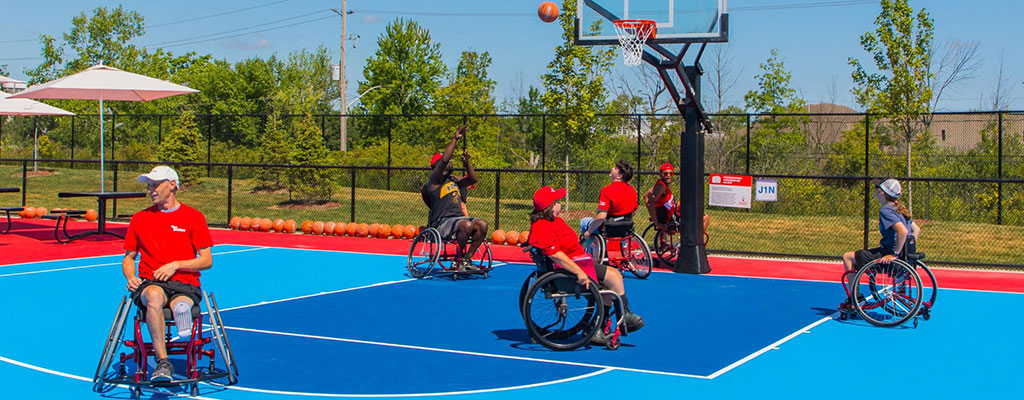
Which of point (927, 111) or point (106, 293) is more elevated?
point (927, 111)

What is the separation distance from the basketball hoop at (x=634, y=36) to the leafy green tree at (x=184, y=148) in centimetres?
2027

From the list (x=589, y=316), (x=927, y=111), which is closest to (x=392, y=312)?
(x=589, y=316)

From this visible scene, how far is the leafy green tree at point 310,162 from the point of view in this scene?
A: 26219mm

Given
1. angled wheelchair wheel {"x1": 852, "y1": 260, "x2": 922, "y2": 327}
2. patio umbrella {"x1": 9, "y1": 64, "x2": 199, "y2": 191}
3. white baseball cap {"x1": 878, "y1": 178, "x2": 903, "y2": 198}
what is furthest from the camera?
patio umbrella {"x1": 9, "y1": 64, "x2": 199, "y2": 191}

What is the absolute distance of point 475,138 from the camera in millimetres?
34156

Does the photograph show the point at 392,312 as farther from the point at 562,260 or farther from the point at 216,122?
the point at 216,122

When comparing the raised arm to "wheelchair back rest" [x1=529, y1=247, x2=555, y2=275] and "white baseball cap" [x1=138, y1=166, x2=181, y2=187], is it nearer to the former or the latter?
"wheelchair back rest" [x1=529, y1=247, x2=555, y2=275]

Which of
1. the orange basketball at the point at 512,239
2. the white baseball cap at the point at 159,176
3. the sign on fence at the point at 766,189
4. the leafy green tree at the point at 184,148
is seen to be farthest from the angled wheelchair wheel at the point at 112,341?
the leafy green tree at the point at 184,148

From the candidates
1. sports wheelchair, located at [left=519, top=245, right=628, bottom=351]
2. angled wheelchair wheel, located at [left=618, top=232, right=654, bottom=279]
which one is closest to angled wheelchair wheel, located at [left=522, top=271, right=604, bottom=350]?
sports wheelchair, located at [left=519, top=245, right=628, bottom=351]

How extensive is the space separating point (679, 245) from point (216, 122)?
4784 centimetres

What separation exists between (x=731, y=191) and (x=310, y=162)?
45.7 ft

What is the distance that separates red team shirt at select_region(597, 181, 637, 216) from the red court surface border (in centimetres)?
255

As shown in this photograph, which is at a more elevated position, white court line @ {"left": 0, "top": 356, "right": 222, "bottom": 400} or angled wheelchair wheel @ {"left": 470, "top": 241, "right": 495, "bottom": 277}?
angled wheelchair wheel @ {"left": 470, "top": 241, "right": 495, "bottom": 277}

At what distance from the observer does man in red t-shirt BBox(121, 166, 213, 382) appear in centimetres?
689
